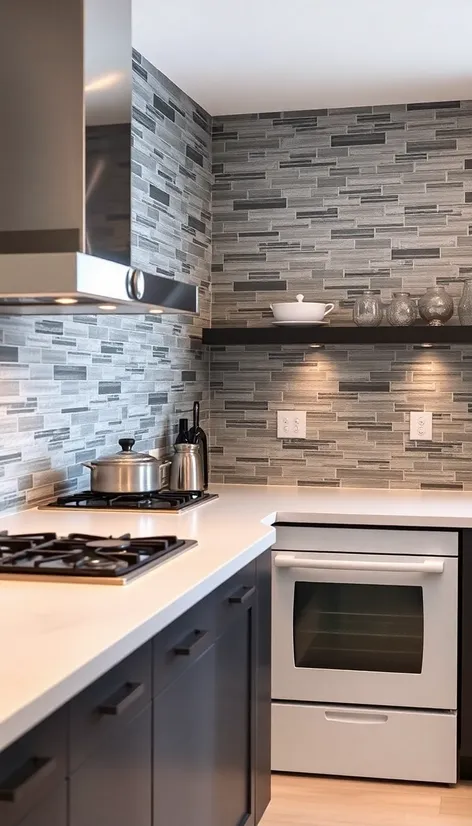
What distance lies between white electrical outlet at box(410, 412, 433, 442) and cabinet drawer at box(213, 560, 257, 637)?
155 centimetres

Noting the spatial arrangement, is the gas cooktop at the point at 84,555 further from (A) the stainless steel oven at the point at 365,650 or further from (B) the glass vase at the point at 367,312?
(B) the glass vase at the point at 367,312

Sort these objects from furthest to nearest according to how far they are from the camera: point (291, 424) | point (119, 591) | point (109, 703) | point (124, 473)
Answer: point (291, 424) < point (124, 473) < point (119, 591) < point (109, 703)

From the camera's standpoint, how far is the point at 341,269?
163 inches

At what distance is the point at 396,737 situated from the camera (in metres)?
3.39

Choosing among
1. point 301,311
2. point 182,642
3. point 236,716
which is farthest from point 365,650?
point 182,642

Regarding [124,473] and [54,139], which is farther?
[124,473]

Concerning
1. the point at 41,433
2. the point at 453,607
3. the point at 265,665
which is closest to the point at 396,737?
the point at 453,607

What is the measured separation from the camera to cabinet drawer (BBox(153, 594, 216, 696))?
189cm

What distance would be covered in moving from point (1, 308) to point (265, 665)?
121 cm

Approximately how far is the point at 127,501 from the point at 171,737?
3.80 feet

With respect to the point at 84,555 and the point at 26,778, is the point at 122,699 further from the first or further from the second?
the point at 84,555

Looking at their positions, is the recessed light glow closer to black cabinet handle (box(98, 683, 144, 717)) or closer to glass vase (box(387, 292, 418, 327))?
black cabinet handle (box(98, 683, 144, 717))

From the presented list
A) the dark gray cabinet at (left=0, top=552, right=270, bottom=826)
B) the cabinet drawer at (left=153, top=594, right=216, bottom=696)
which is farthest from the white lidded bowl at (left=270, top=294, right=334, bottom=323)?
the cabinet drawer at (left=153, top=594, right=216, bottom=696)

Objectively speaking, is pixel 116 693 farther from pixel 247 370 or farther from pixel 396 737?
pixel 247 370
